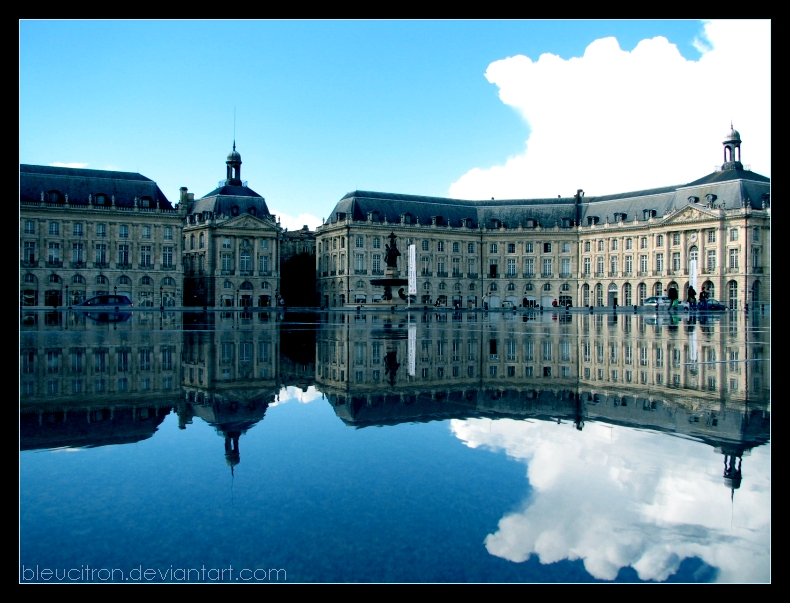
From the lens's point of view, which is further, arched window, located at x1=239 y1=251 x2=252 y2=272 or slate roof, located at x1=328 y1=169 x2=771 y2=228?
arched window, located at x1=239 y1=251 x2=252 y2=272

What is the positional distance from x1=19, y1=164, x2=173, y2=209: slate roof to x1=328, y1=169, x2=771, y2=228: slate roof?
26916mm

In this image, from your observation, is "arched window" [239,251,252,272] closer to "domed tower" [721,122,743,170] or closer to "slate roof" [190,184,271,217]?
"slate roof" [190,184,271,217]

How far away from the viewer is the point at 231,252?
9075cm

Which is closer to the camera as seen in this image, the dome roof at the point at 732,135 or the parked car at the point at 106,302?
the parked car at the point at 106,302

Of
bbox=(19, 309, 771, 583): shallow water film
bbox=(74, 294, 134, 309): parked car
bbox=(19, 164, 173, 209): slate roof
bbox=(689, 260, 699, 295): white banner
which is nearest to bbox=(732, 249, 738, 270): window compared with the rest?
bbox=(689, 260, 699, 295): white banner

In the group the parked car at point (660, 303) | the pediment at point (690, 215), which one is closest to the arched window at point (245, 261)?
the parked car at point (660, 303)

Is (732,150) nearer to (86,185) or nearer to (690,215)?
(690,215)

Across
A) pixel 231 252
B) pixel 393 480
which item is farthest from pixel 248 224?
pixel 393 480

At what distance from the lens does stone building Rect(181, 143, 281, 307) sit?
294ft

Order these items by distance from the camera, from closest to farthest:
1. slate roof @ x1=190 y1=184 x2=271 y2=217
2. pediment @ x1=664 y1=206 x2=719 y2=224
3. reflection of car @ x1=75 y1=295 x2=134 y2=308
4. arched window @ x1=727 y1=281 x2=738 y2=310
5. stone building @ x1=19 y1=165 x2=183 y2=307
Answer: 1. reflection of car @ x1=75 y1=295 x2=134 y2=308
2. stone building @ x1=19 y1=165 x2=183 y2=307
3. arched window @ x1=727 y1=281 x2=738 y2=310
4. pediment @ x1=664 y1=206 x2=719 y2=224
5. slate roof @ x1=190 y1=184 x2=271 y2=217

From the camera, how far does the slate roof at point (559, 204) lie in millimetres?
87750

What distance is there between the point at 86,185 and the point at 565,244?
218 feet

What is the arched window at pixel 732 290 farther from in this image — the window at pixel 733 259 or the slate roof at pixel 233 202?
the slate roof at pixel 233 202

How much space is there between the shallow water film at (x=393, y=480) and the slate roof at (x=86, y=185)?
249 ft
